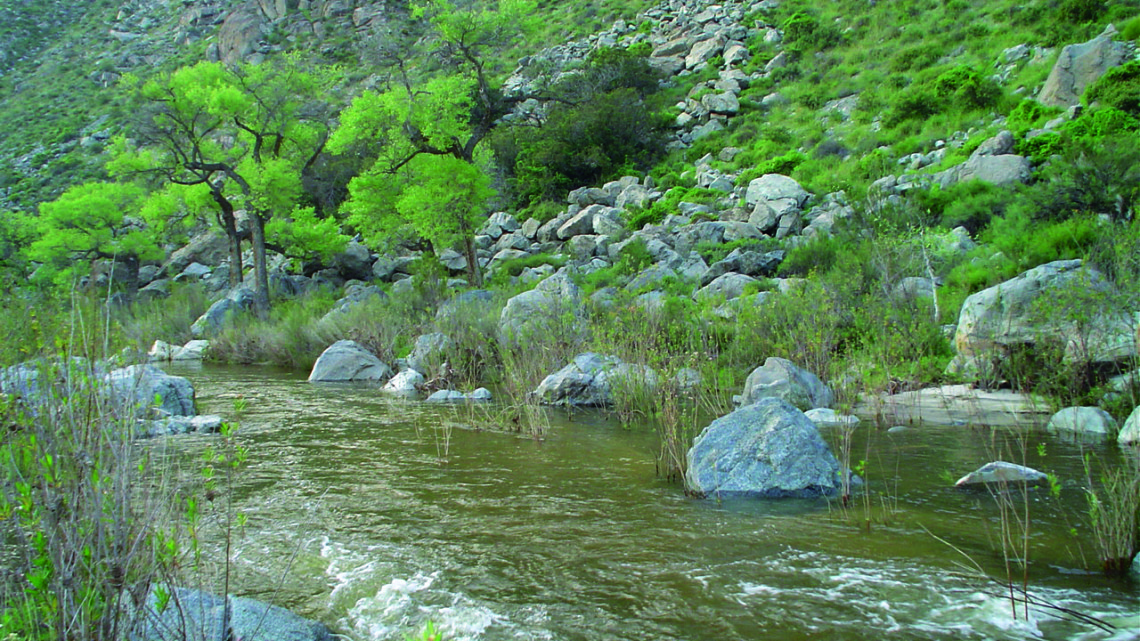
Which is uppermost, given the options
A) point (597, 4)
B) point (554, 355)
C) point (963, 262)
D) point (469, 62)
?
point (597, 4)

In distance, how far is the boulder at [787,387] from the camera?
8008mm

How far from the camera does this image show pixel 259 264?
22.5 meters

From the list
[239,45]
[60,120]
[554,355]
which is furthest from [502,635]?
[239,45]

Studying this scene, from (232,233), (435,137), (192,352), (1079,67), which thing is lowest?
(192,352)

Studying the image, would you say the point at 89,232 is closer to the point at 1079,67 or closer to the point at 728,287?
the point at 728,287

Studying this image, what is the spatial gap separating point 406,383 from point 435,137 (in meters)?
12.1

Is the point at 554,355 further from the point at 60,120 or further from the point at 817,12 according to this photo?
the point at 60,120

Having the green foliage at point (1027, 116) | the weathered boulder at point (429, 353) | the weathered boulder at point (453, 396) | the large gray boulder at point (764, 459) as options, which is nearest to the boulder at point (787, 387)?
the large gray boulder at point (764, 459)

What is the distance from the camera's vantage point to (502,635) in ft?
10.3

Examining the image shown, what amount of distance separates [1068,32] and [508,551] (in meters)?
27.6

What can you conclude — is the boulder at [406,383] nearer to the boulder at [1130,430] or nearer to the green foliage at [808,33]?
the boulder at [1130,430]

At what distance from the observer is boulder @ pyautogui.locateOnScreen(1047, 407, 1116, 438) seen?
6191 millimetres

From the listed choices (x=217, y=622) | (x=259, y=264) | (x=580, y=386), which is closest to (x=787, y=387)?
(x=580, y=386)

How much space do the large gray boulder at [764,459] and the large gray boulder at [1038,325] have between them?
3.51 metres
